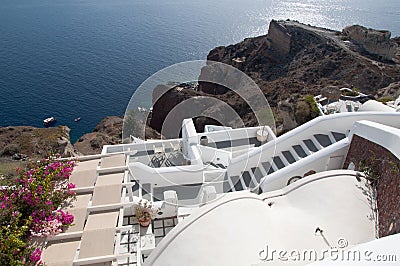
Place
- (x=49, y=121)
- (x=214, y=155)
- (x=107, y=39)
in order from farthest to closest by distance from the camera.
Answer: (x=107, y=39) → (x=49, y=121) → (x=214, y=155)

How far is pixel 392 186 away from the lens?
5.49m

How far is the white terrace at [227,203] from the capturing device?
4.96 m

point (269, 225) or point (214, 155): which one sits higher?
point (214, 155)

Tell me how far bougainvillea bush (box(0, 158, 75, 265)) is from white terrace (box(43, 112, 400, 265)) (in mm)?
212

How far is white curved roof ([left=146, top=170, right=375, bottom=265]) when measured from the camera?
15.9ft

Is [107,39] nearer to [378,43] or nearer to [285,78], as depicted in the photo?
[285,78]

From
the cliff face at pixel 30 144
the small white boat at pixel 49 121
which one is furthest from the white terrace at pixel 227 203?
the small white boat at pixel 49 121

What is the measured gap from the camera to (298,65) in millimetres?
41625

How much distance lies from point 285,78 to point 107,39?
47.9m

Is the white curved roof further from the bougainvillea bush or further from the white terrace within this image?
the bougainvillea bush

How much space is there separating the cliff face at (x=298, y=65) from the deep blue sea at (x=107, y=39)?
594 inches

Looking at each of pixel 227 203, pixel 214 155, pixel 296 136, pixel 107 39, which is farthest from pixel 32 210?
pixel 107 39

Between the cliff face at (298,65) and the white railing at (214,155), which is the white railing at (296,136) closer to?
the white railing at (214,155)

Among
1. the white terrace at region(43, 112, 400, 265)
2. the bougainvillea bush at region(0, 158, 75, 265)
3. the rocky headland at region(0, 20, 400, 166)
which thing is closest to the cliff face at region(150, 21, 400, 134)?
the rocky headland at region(0, 20, 400, 166)
